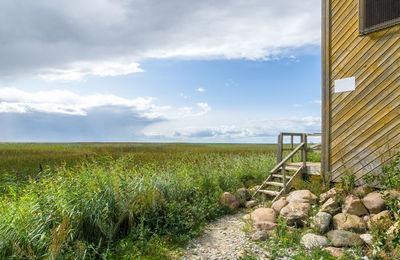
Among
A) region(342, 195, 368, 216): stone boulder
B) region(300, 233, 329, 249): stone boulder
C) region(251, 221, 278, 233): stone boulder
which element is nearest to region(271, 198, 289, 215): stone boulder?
region(251, 221, 278, 233): stone boulder

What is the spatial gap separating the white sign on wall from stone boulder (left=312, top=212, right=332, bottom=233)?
12.3ft

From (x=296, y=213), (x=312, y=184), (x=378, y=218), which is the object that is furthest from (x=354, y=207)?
(x=312, y=184)

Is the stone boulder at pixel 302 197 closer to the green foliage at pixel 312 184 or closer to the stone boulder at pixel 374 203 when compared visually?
the green foliage at pixel 312 184

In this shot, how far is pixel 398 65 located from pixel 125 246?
7691 millimetres

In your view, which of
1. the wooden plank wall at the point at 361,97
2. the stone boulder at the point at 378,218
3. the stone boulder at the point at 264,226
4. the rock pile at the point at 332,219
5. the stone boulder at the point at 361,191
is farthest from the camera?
the wooden plank wall at the point at 361,97

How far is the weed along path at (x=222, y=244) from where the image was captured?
5535mm

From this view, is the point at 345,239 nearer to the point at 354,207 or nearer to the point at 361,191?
the point at 354,207

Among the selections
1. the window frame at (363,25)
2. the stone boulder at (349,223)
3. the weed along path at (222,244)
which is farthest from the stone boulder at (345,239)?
the window frame at (363,25)

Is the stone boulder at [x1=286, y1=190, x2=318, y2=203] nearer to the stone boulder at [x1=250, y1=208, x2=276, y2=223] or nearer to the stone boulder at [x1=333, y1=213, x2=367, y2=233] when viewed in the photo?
the stone boulder at [x1=250, y1=208, x2=276, y2=223]

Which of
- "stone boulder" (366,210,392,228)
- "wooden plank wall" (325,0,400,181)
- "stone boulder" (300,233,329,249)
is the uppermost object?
"wooden plank wall" (325,0,400,181)

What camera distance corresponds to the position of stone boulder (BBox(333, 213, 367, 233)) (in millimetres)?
6016

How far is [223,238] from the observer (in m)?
6.38

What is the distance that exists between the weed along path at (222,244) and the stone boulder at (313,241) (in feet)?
2.86

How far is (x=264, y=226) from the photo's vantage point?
639cm
